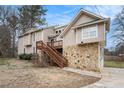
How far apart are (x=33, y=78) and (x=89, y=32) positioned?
246 centimetres

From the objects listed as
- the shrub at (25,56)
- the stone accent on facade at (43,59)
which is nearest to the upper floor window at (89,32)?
the stone accent on facade at (43,59)

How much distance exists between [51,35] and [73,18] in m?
1.61

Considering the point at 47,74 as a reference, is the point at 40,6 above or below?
above

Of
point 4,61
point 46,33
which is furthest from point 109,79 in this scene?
point 4,61

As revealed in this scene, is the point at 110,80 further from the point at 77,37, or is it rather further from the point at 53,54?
the point at 53,54

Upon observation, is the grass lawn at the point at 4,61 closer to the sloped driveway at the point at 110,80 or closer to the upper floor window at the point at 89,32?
the sloped driveway at the point at 110,80

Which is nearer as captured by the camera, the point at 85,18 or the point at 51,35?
the point at 85,18

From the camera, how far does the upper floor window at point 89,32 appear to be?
6.82 meters

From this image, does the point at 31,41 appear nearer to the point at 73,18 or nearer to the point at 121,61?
the point at 73,18

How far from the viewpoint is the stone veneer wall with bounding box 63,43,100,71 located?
669 centimetres

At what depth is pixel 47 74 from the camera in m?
6.20
